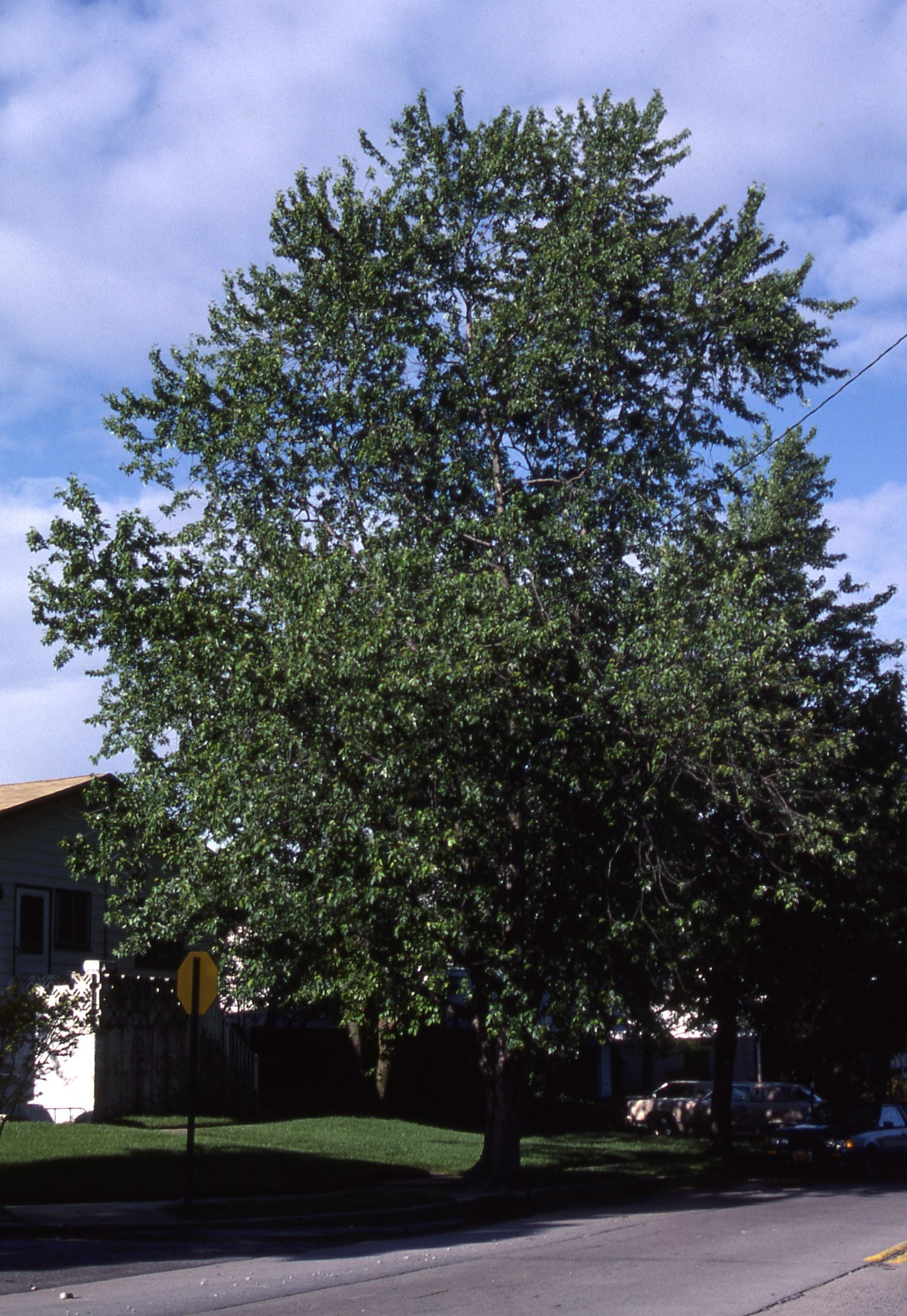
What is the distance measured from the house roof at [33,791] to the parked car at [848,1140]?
14110 mm

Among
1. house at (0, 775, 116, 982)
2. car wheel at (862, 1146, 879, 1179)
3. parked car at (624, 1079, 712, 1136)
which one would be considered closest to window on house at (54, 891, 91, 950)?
house at (0, 775, 116, 982)

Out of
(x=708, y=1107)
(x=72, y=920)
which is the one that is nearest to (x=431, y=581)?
(x=72, y=920)

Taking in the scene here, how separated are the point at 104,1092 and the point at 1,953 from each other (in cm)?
434

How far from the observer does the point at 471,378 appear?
20.0 meters

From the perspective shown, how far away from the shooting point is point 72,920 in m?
27.2

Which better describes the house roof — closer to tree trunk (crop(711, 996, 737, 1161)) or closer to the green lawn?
the green lawn

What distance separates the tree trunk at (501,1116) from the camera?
59.7 feet

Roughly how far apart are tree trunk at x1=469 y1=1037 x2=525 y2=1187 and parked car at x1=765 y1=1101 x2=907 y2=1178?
22.0 ft

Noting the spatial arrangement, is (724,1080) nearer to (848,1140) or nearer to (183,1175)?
(848,1140)

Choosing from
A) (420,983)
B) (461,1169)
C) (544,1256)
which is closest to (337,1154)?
(461,1169)

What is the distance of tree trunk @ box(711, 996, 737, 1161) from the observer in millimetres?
26797

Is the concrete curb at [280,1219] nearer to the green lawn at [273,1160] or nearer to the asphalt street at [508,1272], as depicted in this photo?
the asphalt street at [508,1272]

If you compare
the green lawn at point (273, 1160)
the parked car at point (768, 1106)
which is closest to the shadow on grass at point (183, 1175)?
the green lawn at point (273, 1160)

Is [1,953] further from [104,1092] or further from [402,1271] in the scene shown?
[402,1271]
